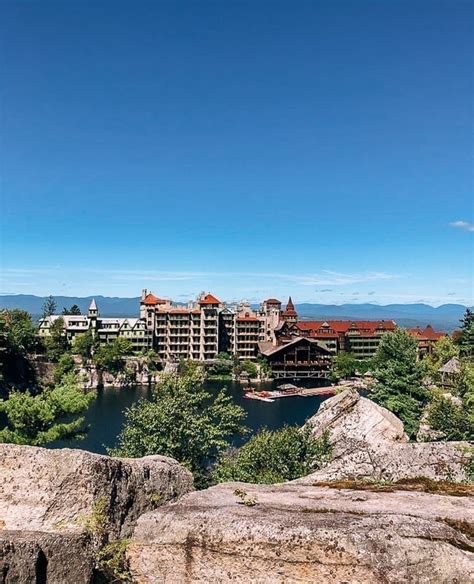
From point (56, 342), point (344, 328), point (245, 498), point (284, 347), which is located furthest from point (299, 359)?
point (245, 498)

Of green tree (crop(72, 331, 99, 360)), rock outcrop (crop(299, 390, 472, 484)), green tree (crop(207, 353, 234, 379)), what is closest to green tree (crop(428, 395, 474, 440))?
rock outcrop (crop(299, 390, 472, 484))

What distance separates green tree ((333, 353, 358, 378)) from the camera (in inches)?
Result: 3999

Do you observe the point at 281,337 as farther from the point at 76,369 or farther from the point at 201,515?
the point at 201,515

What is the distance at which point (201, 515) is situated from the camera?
906 cm

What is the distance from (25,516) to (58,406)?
17898mm

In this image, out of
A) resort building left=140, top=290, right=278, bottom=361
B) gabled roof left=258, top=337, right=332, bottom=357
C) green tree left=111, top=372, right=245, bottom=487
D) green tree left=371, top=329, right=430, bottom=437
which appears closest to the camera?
green tree left=111, top=372, right=245, bottom=487

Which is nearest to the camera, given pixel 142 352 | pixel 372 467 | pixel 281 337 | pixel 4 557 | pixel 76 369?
pixel 4 557

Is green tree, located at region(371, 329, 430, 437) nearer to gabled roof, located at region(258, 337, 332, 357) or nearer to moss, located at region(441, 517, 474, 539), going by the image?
moss, located at region(441, 517, 474, 539)

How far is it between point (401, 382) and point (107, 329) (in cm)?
7934

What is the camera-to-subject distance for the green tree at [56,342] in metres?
98.0

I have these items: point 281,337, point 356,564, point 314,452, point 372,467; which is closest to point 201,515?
point 356,564

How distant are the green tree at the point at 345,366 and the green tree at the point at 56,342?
56.1m

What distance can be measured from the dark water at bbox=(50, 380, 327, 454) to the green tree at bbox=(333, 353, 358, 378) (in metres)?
15.7

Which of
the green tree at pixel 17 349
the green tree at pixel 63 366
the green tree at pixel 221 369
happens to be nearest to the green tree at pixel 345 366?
the green tree at pixel 221 369
